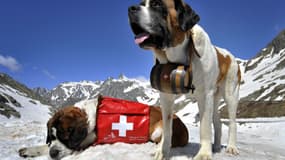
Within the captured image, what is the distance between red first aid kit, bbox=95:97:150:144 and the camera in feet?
22.4

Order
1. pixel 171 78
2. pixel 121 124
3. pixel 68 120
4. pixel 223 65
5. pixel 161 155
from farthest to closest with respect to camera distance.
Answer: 1. pixel 121 124
2. pixel 68 120
3. pixel 223 65
4. pixel 161 155
5. pixel 171 78

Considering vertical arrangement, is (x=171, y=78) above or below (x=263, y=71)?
below

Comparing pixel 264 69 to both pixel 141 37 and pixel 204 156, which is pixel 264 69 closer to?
pixel 204 156

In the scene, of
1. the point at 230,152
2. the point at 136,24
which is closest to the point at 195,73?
the point at 136,24

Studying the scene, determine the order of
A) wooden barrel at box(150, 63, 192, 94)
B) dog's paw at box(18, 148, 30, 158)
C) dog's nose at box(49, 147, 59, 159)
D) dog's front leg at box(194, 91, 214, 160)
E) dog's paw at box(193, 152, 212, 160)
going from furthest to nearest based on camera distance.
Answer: dog's paw at box(18, 148, 30, 158)
dog's nose at box(49, 147, 59, 159)
dog's front leg at box(194, 91, 214, 160)
dog's paw at box(193, 152, 212, 160)
wooden barrel at box(150, 63, 192, 94)

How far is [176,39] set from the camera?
4645mm

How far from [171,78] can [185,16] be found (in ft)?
2.99

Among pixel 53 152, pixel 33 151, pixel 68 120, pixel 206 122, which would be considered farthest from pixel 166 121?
pixel 33 151

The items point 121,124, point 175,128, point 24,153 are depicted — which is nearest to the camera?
point 175,128

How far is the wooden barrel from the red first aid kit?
216cm

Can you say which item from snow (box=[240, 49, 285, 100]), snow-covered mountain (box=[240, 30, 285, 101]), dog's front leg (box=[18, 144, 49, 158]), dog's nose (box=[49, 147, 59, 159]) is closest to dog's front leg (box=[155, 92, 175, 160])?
dog's nose (box=[49, 147, 59, 159])

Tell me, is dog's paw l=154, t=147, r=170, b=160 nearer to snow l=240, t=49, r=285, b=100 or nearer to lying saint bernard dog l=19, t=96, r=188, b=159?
lying saint bernard dog l=19, t=96, r=188, b=159

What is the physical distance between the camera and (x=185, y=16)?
4.46m

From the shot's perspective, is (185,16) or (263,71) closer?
(185,16)
